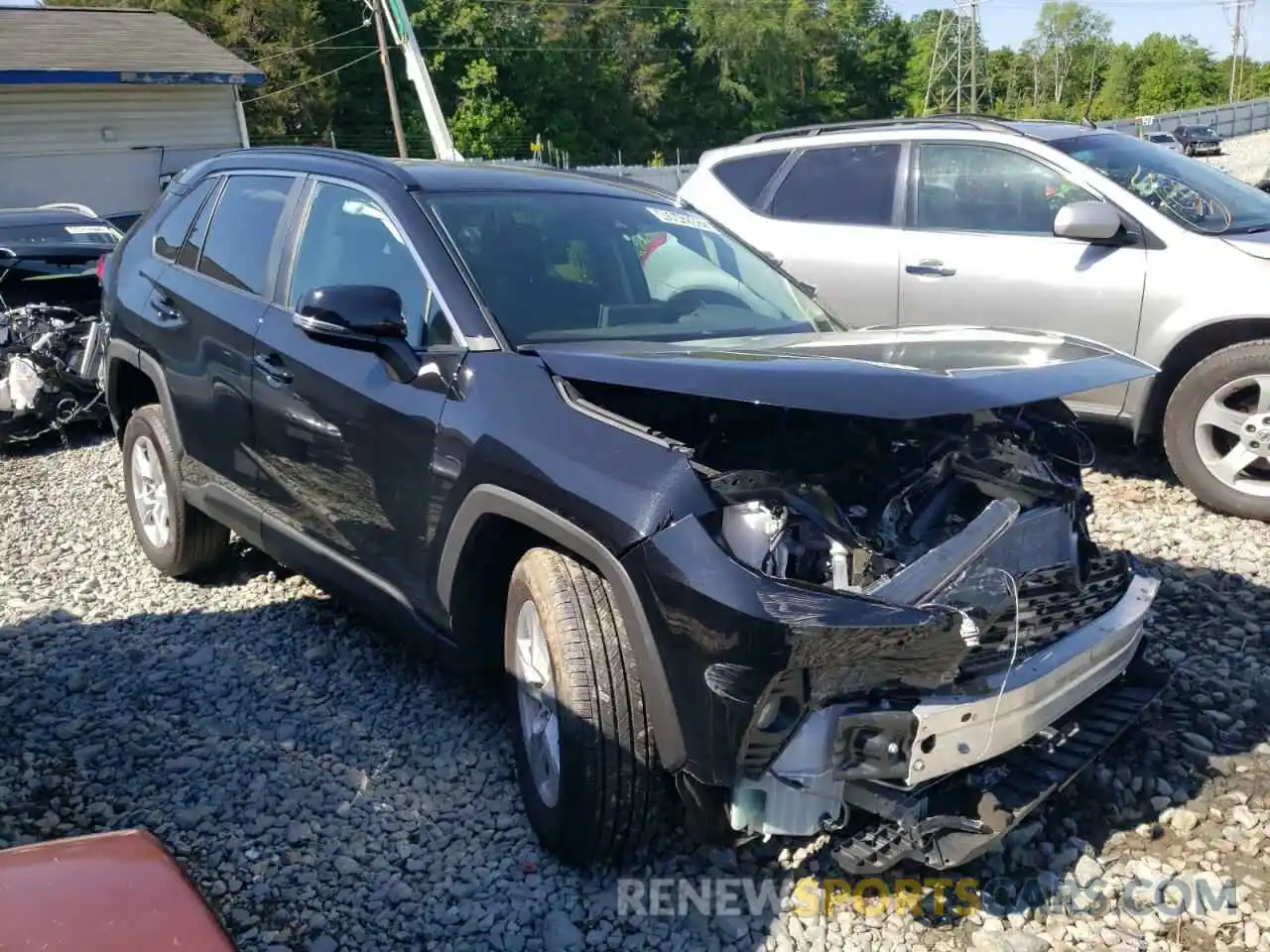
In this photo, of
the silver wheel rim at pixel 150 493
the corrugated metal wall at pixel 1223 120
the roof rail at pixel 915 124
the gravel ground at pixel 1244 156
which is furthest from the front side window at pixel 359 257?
the corrugated metal wall at pixel 1223 120

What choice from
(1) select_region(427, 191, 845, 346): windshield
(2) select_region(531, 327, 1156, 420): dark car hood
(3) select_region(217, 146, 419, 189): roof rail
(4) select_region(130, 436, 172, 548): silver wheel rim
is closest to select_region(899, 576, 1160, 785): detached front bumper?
(2) select_region(531, 327, 1156, 420): dark car hood

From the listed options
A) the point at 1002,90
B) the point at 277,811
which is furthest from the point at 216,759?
the point at 1002,90

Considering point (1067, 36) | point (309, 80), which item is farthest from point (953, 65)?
point (309, 80)

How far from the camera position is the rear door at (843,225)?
21.6ft

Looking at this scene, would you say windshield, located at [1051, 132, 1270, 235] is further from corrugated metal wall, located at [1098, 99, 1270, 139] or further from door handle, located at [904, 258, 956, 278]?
corrugated metal wall, located at [1098, 99, 1270, 139]

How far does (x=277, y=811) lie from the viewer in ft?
11.3

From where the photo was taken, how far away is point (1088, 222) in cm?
562

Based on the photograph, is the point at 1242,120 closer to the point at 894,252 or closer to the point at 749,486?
the point at 894,252

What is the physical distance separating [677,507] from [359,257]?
1.79 meters

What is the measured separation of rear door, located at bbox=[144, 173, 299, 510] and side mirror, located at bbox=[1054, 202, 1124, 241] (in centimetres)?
367

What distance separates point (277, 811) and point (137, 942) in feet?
6.27

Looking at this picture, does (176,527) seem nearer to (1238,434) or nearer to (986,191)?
(986,191)

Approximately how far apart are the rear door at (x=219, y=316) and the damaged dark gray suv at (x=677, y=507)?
0.16 ft

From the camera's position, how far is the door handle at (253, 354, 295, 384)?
392cm
